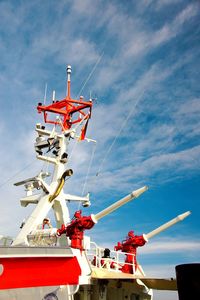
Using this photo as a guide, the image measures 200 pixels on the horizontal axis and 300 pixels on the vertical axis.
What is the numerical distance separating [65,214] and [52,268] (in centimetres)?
896

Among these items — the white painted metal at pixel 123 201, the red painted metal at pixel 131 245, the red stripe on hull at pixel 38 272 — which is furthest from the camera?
the red painted metal at pixel 131 245

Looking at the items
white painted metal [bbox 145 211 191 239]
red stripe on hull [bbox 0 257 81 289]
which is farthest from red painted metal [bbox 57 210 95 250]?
white painted metal [bbox 145 211 191 239]

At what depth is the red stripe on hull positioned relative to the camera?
525 inches

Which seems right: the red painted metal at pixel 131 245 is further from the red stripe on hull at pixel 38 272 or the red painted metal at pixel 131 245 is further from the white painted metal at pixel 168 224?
the red stripe on hull at pixel 38 272

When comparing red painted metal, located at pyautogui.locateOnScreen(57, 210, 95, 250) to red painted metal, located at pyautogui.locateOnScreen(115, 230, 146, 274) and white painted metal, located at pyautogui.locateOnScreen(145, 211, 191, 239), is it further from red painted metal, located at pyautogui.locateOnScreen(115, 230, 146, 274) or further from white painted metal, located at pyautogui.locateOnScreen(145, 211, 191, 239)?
white painted metal, located at pyautogui.locateOnScreen(145, 211, 191, 239)

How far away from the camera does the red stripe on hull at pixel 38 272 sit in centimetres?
1333

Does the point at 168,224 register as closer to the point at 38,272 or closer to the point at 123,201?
the point at 123,201

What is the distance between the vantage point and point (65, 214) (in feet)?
76.7

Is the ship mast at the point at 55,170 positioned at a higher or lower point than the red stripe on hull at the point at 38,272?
A: higher

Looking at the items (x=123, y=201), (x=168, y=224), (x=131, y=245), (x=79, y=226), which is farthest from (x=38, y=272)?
(x=168, y=224)

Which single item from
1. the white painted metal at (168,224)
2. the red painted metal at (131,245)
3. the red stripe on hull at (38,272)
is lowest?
the red stripe on hull at (38,272)

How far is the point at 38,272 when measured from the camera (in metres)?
14.1

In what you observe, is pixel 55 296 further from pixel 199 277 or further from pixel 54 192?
pixel 199 277

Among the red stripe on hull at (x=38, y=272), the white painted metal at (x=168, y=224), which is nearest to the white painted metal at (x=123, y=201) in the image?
the red stripe on hull at (x=38, y=272)
